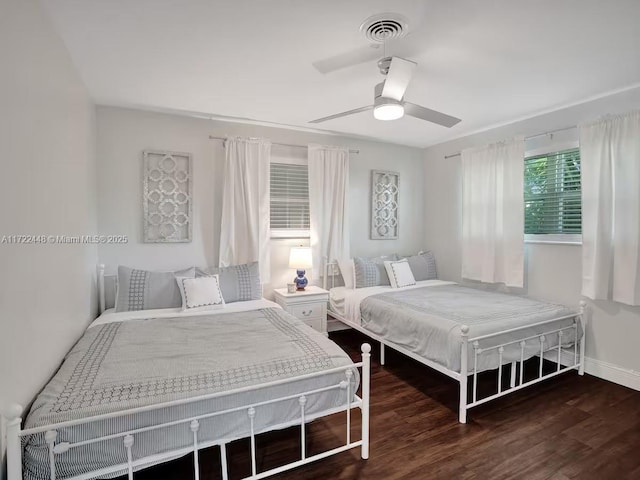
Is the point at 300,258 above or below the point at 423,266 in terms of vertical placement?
above

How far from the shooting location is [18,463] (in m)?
1.13

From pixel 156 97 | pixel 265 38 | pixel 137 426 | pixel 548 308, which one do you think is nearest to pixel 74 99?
pixel 156 97

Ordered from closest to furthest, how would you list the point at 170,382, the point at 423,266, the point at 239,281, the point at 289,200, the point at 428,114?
the point at 170,382, the point at 428,114, the point at 239,281, the point at 289,200, the point at 423,266

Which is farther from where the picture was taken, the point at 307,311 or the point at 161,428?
the point at 307,311

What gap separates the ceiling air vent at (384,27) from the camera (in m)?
1.75

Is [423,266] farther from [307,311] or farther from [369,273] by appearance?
[307,311]

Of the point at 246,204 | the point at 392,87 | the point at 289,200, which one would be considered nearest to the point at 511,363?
the point at 392,87

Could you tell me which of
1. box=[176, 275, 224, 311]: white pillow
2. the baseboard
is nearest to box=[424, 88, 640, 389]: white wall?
the baseboard

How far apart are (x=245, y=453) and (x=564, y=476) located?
5.78 feet

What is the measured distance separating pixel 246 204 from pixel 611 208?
11.0 feet

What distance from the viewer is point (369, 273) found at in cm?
378

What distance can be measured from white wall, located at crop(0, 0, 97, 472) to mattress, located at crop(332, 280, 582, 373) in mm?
2361

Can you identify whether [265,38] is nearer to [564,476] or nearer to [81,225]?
[81,225]

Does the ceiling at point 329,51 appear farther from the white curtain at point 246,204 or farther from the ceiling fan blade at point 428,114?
the white curtain at point 246,204
